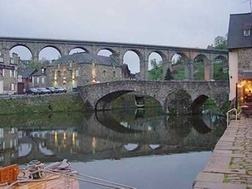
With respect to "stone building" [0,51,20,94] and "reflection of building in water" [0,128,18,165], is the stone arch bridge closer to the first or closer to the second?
"stone building" [0,51,20,94]

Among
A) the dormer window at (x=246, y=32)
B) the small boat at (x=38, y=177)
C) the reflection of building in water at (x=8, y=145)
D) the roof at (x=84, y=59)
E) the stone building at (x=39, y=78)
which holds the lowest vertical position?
the reflection of building in water at (x=8, y=145)

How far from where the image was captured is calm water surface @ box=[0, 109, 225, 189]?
43.5 feet

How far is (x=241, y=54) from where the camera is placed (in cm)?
2856

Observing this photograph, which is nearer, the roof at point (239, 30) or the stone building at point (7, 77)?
the roof at point (239, 30)

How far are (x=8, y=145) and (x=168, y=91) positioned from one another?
73.0 ft

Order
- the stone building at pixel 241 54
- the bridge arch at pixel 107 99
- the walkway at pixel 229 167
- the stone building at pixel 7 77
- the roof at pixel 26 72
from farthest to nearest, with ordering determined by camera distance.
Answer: the roof at pixel 26 72, the stone building at pixel 7 77, the bridge arch at pixel 107 99, the stone building at pixel 241 54, the walkway at pixel 229 167

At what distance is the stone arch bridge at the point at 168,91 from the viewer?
37.2 meters

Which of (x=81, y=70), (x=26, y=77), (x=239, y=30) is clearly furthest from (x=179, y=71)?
(x=239, y=30)

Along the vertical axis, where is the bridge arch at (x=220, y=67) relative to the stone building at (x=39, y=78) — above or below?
above

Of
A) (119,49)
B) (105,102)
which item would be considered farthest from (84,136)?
(119,49)

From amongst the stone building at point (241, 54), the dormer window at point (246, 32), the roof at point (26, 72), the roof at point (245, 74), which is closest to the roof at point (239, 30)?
the stone building at point (241, 54)

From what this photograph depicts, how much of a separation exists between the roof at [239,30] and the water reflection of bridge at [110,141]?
6001 mm

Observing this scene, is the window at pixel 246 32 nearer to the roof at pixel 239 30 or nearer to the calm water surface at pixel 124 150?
the roof at pixel 239 30

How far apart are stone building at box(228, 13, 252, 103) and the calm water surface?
3.43m
